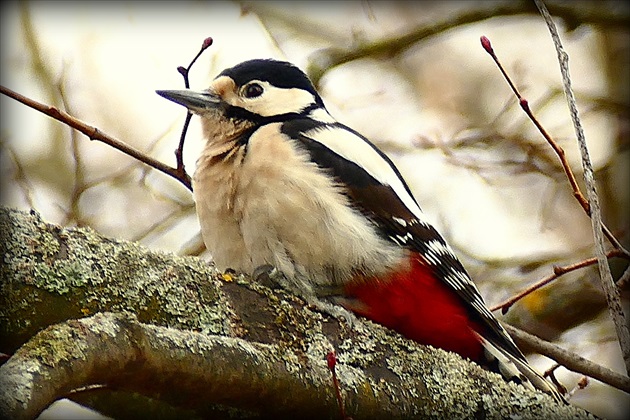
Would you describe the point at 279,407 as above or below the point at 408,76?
below

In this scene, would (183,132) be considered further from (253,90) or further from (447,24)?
(447,24)

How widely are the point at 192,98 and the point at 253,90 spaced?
0.29 metres

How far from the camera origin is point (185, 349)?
1.68 meters

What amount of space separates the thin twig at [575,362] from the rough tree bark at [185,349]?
0.18 metres

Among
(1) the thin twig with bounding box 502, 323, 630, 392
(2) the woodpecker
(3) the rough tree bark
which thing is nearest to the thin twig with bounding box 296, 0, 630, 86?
(2) the woodpecker

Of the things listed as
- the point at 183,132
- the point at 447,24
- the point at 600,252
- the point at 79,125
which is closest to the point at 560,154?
the point at 600,252

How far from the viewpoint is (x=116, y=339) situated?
1.57 meters

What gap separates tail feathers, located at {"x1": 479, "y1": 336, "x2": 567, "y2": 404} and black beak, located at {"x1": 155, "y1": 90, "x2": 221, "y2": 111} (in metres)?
1.36

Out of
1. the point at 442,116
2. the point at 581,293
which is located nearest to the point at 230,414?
the point at 581,293

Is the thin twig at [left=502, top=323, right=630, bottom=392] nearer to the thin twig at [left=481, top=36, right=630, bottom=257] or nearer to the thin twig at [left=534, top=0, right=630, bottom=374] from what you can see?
the thin twig at [left=534, top=0, right=630, bottom=374]

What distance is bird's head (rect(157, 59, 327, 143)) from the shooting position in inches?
132

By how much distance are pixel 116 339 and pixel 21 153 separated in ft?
12.1

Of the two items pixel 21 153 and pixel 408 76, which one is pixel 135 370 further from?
pixel 408 76

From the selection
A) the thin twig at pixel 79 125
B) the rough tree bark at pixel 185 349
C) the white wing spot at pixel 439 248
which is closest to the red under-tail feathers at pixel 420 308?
the white wing spot at pixel 439 248
